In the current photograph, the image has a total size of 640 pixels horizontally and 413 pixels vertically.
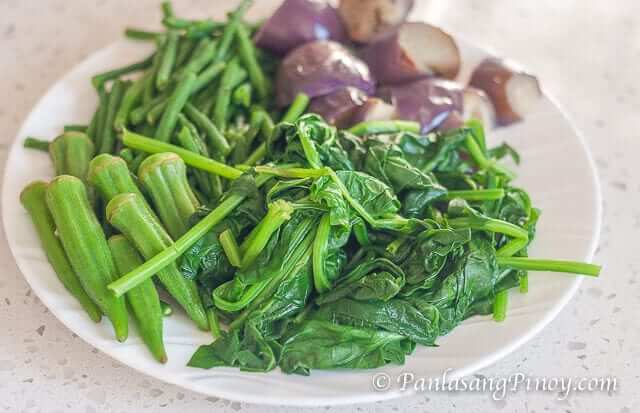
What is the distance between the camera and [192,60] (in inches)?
94.4

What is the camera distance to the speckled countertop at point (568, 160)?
5.64ft

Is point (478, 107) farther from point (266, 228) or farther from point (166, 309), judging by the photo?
point (166, 309)

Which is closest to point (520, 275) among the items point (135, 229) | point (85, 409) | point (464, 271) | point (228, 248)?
point (464, 271)

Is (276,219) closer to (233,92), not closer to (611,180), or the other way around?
(233,92)

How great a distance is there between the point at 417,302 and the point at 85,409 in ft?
2.79

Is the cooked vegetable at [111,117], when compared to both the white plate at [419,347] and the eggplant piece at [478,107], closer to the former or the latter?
the white plate at [419,347]

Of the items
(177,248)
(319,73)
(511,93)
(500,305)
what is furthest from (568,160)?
(177,248)

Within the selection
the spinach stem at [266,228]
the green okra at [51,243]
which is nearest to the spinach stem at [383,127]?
the spinach stem at [266,228]

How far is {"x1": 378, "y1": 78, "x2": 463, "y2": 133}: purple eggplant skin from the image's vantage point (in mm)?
2223

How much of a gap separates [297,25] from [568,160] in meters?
1.04

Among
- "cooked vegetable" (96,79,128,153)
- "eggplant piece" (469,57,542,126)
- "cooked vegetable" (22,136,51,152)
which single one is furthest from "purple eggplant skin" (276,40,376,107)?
"cooked vegetable" (22,136,51,152)

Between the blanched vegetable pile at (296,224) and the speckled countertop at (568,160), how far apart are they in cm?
17

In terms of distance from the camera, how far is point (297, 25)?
2445 mm

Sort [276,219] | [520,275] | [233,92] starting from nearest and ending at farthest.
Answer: [276,219] → [520,275] → [233,92]
